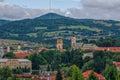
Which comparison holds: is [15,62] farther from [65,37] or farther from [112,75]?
[65,37]

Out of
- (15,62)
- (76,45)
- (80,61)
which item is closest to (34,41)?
(76,45)

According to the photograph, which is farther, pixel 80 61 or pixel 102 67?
pixel 80 61

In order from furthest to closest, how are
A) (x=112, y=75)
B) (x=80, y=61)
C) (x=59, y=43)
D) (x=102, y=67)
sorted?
1. (x=59, y=43)
2. (x=80, y=61)
3. (x=102, y=67)
4. (x=112, y=75)

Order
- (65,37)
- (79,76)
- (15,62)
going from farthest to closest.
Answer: (65,37)
(15,62)
(79,76)

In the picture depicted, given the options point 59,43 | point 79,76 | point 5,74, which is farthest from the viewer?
point 59,43

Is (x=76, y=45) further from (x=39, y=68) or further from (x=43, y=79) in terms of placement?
(x=43, y=79)

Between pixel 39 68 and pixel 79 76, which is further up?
pixel 79 76

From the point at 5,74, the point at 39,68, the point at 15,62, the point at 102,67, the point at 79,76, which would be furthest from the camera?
the point at 15,62

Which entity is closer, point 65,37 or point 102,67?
point 102,67

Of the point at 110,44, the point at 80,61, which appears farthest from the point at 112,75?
the point at 110,44
